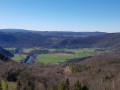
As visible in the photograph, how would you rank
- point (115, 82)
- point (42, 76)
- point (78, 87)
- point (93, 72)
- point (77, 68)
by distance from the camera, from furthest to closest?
Result: 1. point (77, 68)
2. point (93, 72)
3. point (42, 76)
4. point (115, 82)
5. point (78, 87)

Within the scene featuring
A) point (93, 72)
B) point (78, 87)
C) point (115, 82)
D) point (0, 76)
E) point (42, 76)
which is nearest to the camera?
point (78, 87)

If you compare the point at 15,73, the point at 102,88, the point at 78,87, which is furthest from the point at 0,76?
the point at 102,88

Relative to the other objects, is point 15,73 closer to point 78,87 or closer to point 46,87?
point 46,87

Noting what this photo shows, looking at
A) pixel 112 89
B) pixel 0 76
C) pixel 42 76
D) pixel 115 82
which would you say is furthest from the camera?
pixel 42 76

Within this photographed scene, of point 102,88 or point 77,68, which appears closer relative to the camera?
point 102,88

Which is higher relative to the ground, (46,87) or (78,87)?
(78,87)

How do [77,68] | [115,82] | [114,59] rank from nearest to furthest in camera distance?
[115,82] < [77,68] < [114,59]

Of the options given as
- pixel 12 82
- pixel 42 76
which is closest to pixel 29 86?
pixel 12 82

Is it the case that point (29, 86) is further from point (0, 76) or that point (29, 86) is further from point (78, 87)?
point (0, 76)

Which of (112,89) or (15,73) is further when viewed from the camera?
(15,73)
